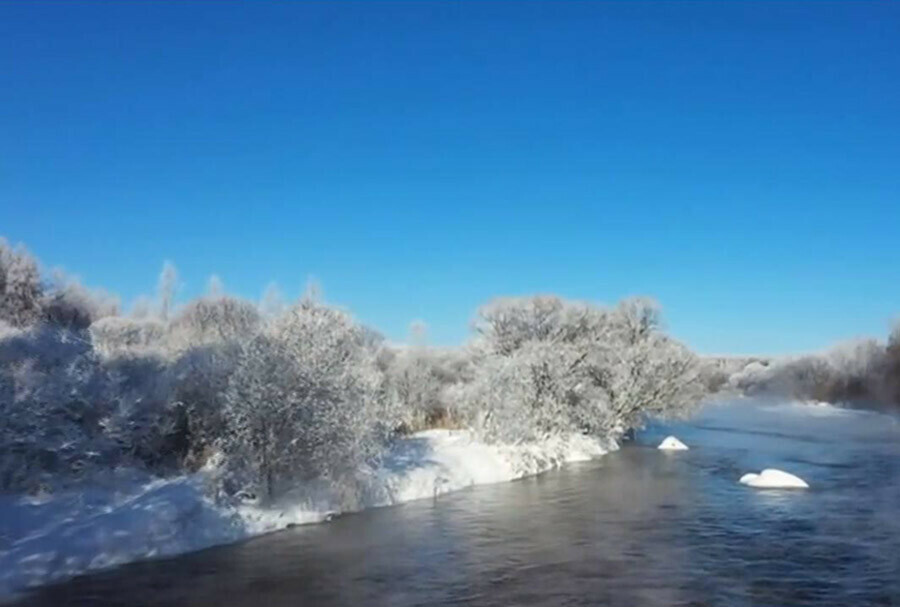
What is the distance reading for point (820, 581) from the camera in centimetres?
2334

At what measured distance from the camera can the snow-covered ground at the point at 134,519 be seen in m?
24.3

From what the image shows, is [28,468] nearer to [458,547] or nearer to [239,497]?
[239,497]

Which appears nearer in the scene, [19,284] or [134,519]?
[134,519]

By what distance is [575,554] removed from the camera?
26719 mm

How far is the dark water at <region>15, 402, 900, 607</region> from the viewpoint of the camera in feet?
72.4

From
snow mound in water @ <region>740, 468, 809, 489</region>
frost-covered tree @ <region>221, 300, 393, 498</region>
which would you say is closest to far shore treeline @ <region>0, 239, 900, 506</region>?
frost-covered tree @ <region>221, 300, 393, 498</region>

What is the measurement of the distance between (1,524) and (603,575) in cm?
1784

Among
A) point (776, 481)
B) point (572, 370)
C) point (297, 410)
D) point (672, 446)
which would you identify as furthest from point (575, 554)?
point (672, 446)

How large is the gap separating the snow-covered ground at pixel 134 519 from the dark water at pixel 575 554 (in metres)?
1.01

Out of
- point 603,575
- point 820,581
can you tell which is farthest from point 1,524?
point 820,581

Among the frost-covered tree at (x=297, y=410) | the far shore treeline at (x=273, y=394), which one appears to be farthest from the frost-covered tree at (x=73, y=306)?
the frost-covered tree at (x=297, y=410)

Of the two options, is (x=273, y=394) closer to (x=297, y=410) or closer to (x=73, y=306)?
(x=297, y=410)

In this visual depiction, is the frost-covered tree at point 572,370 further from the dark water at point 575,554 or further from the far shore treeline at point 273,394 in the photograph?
the dark water at point 575,554

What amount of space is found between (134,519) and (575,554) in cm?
1426
